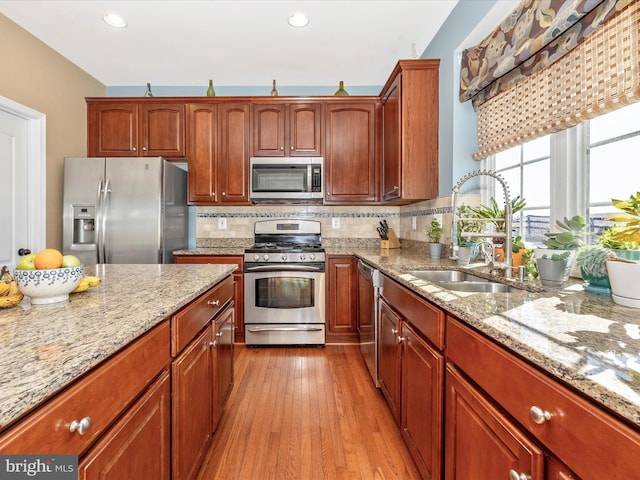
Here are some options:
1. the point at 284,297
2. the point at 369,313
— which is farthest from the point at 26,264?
the point at 284,297

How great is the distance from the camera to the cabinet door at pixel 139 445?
0.70m

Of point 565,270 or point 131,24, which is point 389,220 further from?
point 131,24

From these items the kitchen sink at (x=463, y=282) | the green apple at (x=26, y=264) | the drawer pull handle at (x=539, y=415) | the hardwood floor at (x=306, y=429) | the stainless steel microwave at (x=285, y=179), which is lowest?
the hardwood floor at (x=306, y=429)

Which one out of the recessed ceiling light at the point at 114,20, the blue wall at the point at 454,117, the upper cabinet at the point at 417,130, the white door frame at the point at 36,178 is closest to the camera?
the blue wall at the point at 454,117

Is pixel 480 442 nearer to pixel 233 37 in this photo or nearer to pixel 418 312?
pixel 418 312

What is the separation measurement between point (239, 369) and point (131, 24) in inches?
111

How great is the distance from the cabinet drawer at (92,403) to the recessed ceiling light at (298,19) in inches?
93.8

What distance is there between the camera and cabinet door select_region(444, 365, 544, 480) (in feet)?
2.40

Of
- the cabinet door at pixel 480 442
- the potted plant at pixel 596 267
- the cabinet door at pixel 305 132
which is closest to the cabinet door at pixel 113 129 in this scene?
the cabinet door at pixel 305 132

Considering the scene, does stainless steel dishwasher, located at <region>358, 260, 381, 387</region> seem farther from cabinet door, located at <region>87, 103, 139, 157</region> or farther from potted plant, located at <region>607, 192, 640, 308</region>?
cabinet door, located at <region>87, 103, 139, 157</region>

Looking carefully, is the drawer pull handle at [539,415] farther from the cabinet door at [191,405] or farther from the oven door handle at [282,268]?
the oven door handle at [282,268]

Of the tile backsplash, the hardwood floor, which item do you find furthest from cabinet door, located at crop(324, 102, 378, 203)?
the hardwood floor

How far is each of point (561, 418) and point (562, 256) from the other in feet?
2.85

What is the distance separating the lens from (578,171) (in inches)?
61.4
